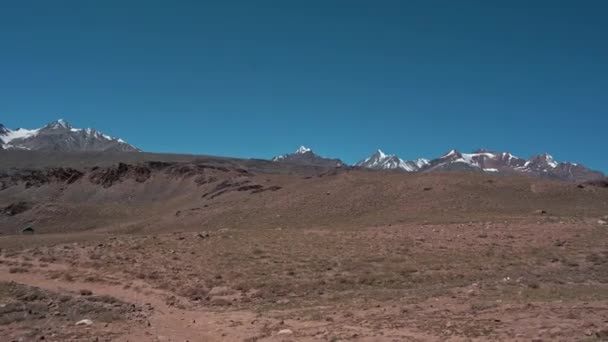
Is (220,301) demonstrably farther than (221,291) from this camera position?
No

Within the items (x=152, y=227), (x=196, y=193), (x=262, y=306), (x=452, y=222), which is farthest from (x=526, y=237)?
(x=196, y=193)

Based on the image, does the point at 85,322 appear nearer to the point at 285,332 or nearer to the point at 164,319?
the point at 164,319

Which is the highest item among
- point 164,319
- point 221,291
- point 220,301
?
point 221,291

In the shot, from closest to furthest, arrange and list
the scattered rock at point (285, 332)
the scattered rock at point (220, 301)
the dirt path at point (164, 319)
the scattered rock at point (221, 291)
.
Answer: the scattered rock at point (285, 332) < the dirt path at point (164, 319) < the scattered rock at point (220, 301) < the scattered rock at point (221, 291)

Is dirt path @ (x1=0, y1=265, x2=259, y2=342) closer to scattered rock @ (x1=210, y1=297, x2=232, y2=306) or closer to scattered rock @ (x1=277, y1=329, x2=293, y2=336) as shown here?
scattered rock @ (x1=277, y1=329, x2=293, y2=336)

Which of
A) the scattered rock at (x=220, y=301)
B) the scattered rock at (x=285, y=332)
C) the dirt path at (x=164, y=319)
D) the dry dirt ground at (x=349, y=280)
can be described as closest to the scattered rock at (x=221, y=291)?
the dry dirt ground at (x=349, y=280)

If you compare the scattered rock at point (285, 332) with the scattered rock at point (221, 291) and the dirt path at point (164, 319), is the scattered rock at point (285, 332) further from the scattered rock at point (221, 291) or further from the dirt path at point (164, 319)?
the scattered rock at point (221, 291)

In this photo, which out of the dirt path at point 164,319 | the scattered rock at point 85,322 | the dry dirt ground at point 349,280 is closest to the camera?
the dry dirt ground at point 349,280

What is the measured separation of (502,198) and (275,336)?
1762 inches

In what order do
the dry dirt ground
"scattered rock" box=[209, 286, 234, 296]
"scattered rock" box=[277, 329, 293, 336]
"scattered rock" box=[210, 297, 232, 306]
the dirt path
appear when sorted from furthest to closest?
"scattered rock" box=[209, 286, 234, 296], "scattered rock" box=[210, 297, 232, 306], the dirt path, the dry dirt ground, "scattered rock" box=[277, 329, 293, 336]

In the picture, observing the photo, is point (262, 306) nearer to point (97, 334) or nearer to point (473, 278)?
point (97, 334)

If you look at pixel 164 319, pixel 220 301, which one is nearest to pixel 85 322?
pixel 164 319

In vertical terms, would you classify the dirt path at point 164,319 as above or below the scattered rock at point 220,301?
below

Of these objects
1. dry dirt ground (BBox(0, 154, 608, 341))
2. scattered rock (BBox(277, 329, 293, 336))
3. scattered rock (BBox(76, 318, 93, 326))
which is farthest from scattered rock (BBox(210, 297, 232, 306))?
scattered rock (BBox(277, 329, 293, 336))
